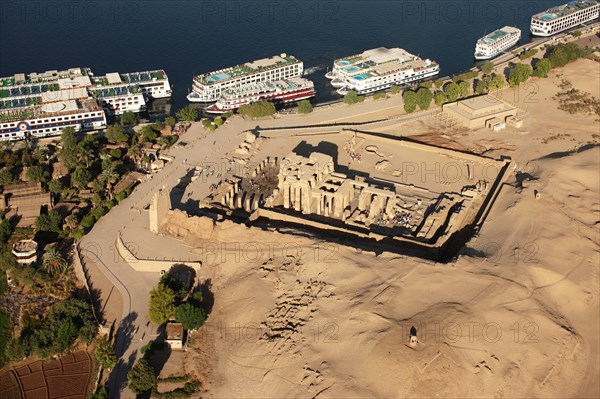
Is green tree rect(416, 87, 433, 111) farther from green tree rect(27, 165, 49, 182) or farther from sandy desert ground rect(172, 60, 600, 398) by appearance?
green tree rect(27, 165, 49, 182)

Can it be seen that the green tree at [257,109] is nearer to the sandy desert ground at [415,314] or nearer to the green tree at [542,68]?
the sandy desert ground at [415,314]

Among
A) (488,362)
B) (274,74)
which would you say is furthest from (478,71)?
(488,362)

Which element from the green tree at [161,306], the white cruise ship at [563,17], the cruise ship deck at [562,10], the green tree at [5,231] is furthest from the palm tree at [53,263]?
the cruise ship deck at [562,10]

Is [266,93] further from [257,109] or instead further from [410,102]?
[410,102]

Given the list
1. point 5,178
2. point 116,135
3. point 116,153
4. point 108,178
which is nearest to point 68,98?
point 116,135

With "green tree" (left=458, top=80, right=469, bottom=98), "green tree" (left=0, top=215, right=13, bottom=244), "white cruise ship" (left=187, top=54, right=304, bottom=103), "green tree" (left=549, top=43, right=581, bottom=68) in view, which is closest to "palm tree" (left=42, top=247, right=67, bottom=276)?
"green tree" (left=0, top=215, right=13, bottom=244)

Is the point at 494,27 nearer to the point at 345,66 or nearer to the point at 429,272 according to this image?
the point at 345,66
